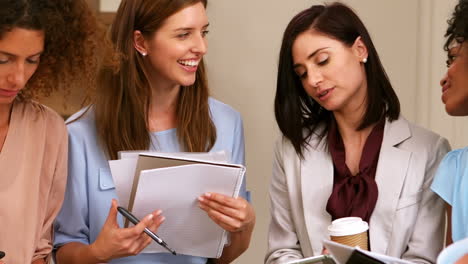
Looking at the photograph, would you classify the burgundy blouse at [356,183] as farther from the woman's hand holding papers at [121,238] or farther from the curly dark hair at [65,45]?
the curly dark hair at [65,45]

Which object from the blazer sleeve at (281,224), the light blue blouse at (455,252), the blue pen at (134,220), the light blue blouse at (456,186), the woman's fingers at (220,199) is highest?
the light blue blouse at (455,252)

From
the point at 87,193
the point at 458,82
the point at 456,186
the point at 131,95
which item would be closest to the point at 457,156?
the point at 456,186

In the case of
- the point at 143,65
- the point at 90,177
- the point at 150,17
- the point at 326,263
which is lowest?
the point at 90,177

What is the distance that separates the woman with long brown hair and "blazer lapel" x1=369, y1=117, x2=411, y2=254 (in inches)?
13.3

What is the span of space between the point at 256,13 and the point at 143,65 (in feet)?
2.55

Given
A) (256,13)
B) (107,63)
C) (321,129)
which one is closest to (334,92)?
(321,129)

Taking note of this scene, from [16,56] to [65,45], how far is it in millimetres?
232

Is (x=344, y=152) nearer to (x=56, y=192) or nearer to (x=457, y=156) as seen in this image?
(x=457, y=156)

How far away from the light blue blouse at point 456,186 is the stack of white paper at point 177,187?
0.51 m

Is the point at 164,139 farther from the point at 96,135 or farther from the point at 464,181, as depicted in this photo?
the point at 464,181

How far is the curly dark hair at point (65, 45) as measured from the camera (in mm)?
1961

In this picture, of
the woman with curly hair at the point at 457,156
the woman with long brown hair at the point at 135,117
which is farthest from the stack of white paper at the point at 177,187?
the woman with curly hair at the point at 457,156

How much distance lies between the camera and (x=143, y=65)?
2.32 meters

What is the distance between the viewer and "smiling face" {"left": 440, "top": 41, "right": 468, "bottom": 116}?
205 cm
